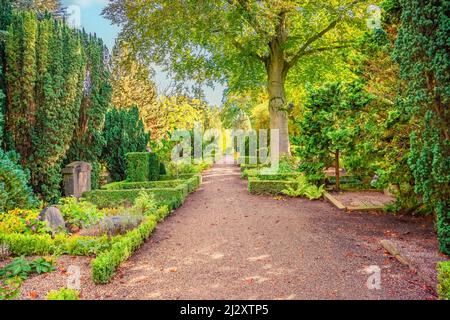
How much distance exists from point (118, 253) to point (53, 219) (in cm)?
241

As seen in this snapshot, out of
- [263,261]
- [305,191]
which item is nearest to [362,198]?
[305,191]

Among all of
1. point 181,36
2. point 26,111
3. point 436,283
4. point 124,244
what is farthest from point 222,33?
point 436,283

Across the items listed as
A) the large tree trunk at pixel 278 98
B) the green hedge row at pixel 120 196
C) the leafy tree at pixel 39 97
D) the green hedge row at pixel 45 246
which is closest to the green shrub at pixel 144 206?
the green hedge row at pixel 120 196

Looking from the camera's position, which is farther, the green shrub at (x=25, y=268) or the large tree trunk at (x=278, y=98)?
the large tree trunk at (x=278, y=98)

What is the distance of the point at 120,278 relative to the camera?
4.19 meters

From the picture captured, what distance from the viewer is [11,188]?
23.2 feet

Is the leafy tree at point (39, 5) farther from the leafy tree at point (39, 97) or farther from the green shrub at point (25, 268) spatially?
the green shrub at point (25, 268)

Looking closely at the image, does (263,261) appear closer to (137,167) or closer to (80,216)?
(80,216)

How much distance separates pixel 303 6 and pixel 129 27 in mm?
6941

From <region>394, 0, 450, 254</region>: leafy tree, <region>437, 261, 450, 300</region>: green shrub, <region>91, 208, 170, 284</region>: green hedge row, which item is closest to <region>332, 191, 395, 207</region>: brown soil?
<region>394, 0, 450, 254</region>: leafy tree

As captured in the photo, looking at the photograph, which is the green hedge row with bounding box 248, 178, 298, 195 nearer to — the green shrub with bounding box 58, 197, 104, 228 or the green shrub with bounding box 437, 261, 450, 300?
the green shrub with bounding box 58, 197, 104, 228

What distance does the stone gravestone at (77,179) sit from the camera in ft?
31.2

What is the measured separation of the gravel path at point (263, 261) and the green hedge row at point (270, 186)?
9.87 feet
